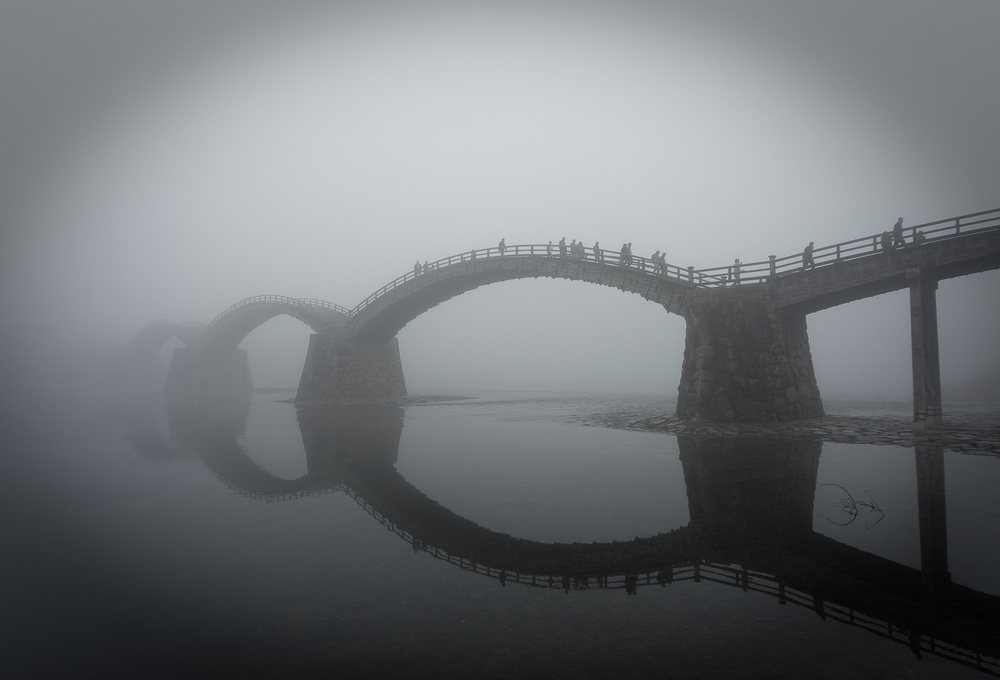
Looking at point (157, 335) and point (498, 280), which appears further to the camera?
point (157, 335)

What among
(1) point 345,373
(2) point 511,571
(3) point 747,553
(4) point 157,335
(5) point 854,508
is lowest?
(2) point 511,571

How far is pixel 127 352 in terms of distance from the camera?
86.4m

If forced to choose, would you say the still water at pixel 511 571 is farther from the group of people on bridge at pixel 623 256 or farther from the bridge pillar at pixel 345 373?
the bridge pillar at pixel 345 373

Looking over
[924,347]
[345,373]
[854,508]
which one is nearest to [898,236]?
[924,347]

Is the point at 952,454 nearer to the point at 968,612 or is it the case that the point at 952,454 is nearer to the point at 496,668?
the point at 968,612

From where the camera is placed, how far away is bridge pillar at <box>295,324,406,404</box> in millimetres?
42531

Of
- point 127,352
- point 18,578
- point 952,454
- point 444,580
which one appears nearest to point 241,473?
point 18,578

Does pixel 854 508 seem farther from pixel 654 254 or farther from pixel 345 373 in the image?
pixel 345 373

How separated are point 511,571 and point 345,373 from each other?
39.8 meters

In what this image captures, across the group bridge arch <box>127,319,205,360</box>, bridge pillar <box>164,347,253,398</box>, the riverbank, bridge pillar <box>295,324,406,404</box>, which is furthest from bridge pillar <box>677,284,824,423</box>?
bridge arch <box>127,319,205,360</box>

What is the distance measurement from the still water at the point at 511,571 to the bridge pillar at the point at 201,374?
55.5 meters

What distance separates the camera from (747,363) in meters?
21.3

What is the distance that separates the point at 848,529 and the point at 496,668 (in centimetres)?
607

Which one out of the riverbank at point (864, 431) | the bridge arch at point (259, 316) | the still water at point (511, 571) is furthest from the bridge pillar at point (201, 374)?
the riverbank at point (864, 431)
